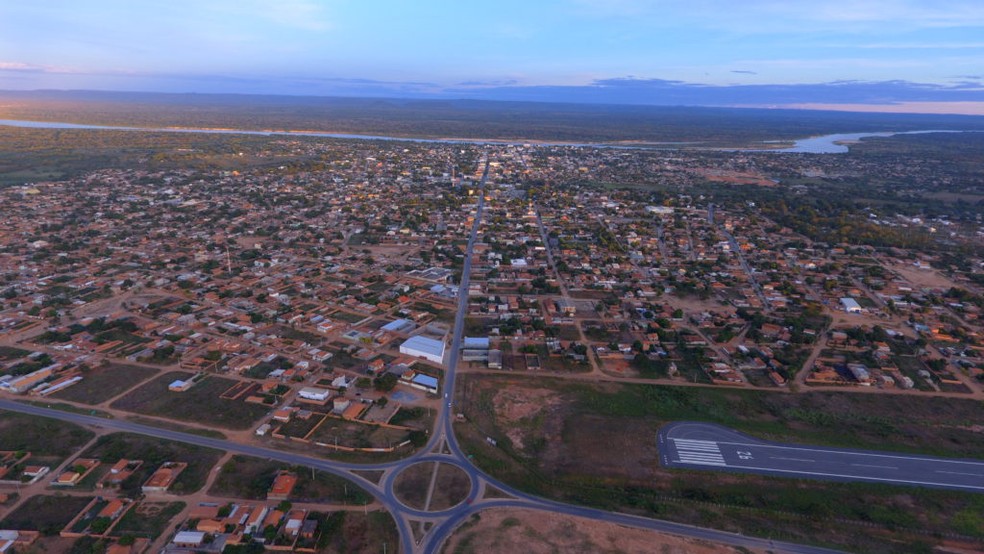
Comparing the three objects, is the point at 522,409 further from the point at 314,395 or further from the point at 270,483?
the point at 270,483

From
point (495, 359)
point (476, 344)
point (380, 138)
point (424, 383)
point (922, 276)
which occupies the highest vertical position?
point (380, 138)

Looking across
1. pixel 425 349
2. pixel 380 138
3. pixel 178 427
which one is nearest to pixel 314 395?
pixel 178 427

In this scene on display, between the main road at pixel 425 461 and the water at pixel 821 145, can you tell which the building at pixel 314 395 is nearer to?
the main road at pixel 425 461

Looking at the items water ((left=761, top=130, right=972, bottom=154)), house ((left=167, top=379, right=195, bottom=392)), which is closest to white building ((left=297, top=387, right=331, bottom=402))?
house ((left=167, top=379, right=195, bottom=392))

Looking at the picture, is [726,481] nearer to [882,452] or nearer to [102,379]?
[882,452]

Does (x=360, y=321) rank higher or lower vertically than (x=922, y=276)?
lower

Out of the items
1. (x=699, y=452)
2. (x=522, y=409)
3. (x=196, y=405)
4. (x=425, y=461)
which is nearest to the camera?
(x=425, y=461)

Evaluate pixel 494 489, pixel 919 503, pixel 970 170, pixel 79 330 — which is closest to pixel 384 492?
pixel 494 489
